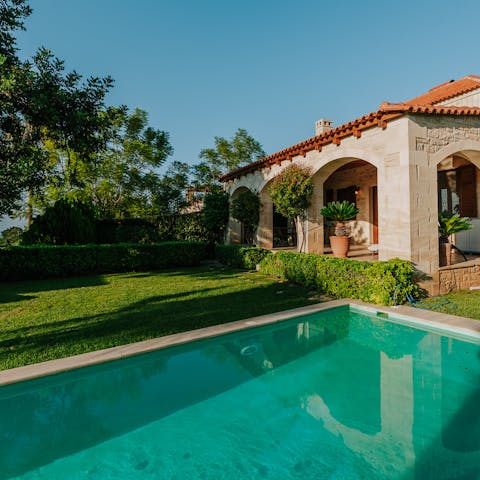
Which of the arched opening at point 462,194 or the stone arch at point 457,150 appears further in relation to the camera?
the arched opening at point 462,194

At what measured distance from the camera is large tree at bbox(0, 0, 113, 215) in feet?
21.8

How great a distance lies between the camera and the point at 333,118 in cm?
1594

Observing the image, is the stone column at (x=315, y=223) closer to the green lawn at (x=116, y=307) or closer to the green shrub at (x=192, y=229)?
the green lawn at (x=116, y=307)

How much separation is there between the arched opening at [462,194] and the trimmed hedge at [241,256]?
7129 mm

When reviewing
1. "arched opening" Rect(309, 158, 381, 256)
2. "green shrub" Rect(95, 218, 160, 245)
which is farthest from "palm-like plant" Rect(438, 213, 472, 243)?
"green shrub" Rect(95, 218, 160, 245)

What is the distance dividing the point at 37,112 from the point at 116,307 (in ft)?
16.0

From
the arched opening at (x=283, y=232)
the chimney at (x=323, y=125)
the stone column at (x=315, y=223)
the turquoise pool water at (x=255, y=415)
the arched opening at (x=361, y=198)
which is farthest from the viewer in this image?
the arched opening at (x=283, y=232)

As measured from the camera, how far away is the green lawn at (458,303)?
6684 mm

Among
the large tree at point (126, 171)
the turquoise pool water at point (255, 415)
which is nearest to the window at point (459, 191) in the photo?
the turquoise pool water at point (255, 415)

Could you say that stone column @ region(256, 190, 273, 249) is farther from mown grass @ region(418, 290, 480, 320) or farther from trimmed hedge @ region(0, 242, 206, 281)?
mown grass @ region(418, 290, 480, 320)

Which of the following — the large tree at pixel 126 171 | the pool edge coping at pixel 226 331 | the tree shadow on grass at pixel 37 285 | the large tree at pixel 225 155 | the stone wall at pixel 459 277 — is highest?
the large tree at pixel 225 155

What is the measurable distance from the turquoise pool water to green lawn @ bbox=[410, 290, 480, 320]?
1.43 meters

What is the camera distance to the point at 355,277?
8258 mm

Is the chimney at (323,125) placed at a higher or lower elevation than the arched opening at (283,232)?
higher
